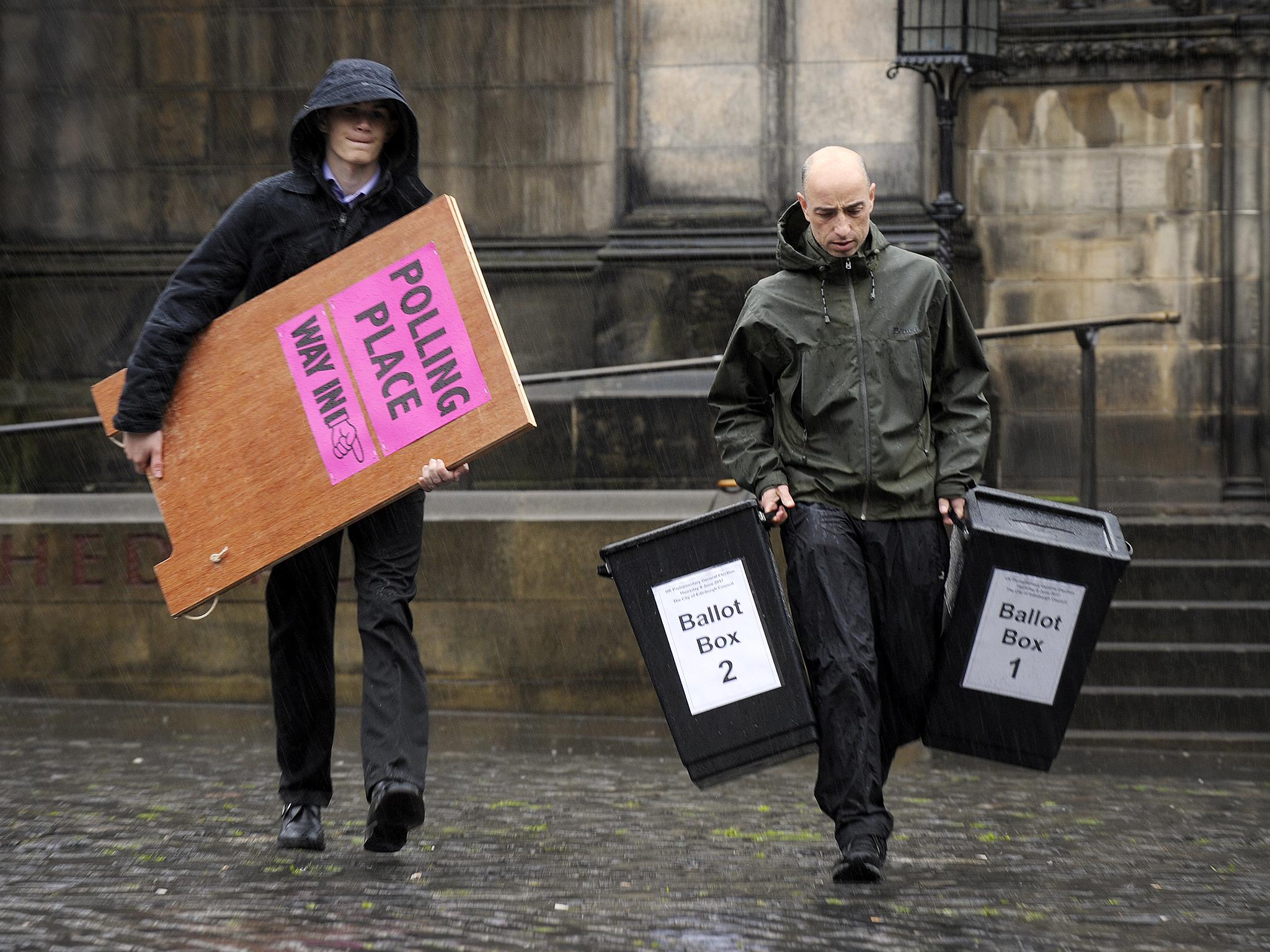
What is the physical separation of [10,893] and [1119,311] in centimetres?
818

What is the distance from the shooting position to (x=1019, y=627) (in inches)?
211

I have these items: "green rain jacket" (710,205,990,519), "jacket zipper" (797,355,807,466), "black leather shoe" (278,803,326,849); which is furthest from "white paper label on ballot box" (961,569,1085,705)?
"black leather shoe" (278,803,326,849)

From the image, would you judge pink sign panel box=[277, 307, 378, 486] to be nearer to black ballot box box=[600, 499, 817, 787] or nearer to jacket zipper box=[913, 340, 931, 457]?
black ballot box box=[600, 499, 817, 787]

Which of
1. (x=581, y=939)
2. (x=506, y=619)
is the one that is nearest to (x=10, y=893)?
(x=581, y=939)

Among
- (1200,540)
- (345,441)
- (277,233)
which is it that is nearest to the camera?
(345,441)

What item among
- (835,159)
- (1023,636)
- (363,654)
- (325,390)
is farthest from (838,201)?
(363,654)

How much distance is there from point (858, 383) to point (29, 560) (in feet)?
17.4

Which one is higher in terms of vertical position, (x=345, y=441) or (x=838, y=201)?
(x=838, y=201)

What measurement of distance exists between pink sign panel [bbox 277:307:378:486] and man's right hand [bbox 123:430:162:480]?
0.44 meters

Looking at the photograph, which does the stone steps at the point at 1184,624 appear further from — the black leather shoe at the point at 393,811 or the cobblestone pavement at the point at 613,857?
the black leather shoe at the point at 393,811

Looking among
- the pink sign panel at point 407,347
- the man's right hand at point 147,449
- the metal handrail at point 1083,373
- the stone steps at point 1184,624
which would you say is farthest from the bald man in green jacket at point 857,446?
the metal handrail at point 1083,373

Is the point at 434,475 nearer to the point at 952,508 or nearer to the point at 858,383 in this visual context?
the point at 858,383

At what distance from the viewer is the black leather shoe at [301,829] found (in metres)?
5.52

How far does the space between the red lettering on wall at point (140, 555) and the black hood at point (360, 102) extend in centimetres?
390
